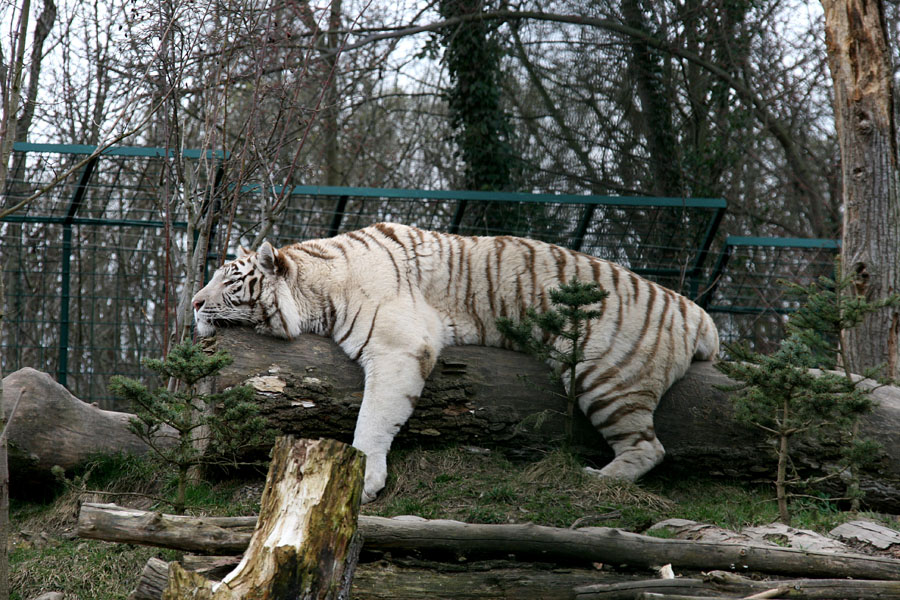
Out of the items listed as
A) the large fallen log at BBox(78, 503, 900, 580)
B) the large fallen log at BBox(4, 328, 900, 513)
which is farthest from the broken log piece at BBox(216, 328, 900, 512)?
the large fallen log at BBox(78, 503, 900, 580)

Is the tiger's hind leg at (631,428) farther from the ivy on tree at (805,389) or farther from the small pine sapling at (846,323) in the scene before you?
the small pine sapling at (846,323)

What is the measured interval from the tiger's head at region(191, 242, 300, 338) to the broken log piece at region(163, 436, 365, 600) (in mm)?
2129

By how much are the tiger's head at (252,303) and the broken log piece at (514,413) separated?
0.27 ft

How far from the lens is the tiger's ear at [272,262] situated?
4.79 m

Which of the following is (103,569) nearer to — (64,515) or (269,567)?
(64,515)

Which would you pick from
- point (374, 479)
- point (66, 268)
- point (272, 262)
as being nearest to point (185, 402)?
point (374, 479)

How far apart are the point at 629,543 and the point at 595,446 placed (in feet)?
5.66

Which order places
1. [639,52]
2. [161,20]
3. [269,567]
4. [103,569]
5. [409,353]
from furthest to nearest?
[639,52] < [161,20] < [409,353] < [103,569] < [269,567]

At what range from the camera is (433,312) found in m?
4.95

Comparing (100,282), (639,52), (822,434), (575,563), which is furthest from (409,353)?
(639,52)

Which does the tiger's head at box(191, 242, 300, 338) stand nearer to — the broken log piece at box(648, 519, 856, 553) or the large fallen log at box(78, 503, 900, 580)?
the large fallen log at box(78, 503, 900, 580)

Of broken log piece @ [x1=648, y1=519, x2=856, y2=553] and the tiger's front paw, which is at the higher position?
broken log piece @ [x1=648, y1=519, x2=856, y2=553]

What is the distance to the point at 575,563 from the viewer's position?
311 centimetres

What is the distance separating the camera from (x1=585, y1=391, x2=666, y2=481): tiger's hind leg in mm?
4543
